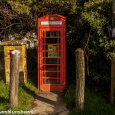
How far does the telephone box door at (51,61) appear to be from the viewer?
238 inches

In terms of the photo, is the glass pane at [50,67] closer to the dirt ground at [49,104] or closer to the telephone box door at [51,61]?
the telephone box door at [51,61]

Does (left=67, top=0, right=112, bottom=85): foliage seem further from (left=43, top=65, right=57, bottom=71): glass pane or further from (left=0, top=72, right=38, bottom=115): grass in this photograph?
(left=0, top=72, right=38, bottom=115): grass

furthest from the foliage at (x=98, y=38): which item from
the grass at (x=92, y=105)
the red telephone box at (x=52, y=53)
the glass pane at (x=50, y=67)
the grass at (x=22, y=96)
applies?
the grass at (x=22, y=96)

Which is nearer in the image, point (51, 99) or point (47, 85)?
point (51, 99)

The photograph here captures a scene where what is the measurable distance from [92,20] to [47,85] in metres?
2.74

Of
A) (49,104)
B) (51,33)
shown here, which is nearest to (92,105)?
(49,104)

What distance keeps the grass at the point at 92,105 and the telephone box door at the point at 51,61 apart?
0.79 metres

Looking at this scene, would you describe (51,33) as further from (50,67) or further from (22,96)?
(22,96)

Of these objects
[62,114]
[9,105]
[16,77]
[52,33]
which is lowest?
[62,114]

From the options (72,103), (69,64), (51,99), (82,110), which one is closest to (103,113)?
(82,110)

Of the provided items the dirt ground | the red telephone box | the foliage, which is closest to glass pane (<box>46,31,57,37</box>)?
the red telephone box

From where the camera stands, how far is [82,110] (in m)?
4.38

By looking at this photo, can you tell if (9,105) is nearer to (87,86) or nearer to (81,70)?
(81,70)

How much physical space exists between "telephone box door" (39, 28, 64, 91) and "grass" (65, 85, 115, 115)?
2.58 ft
